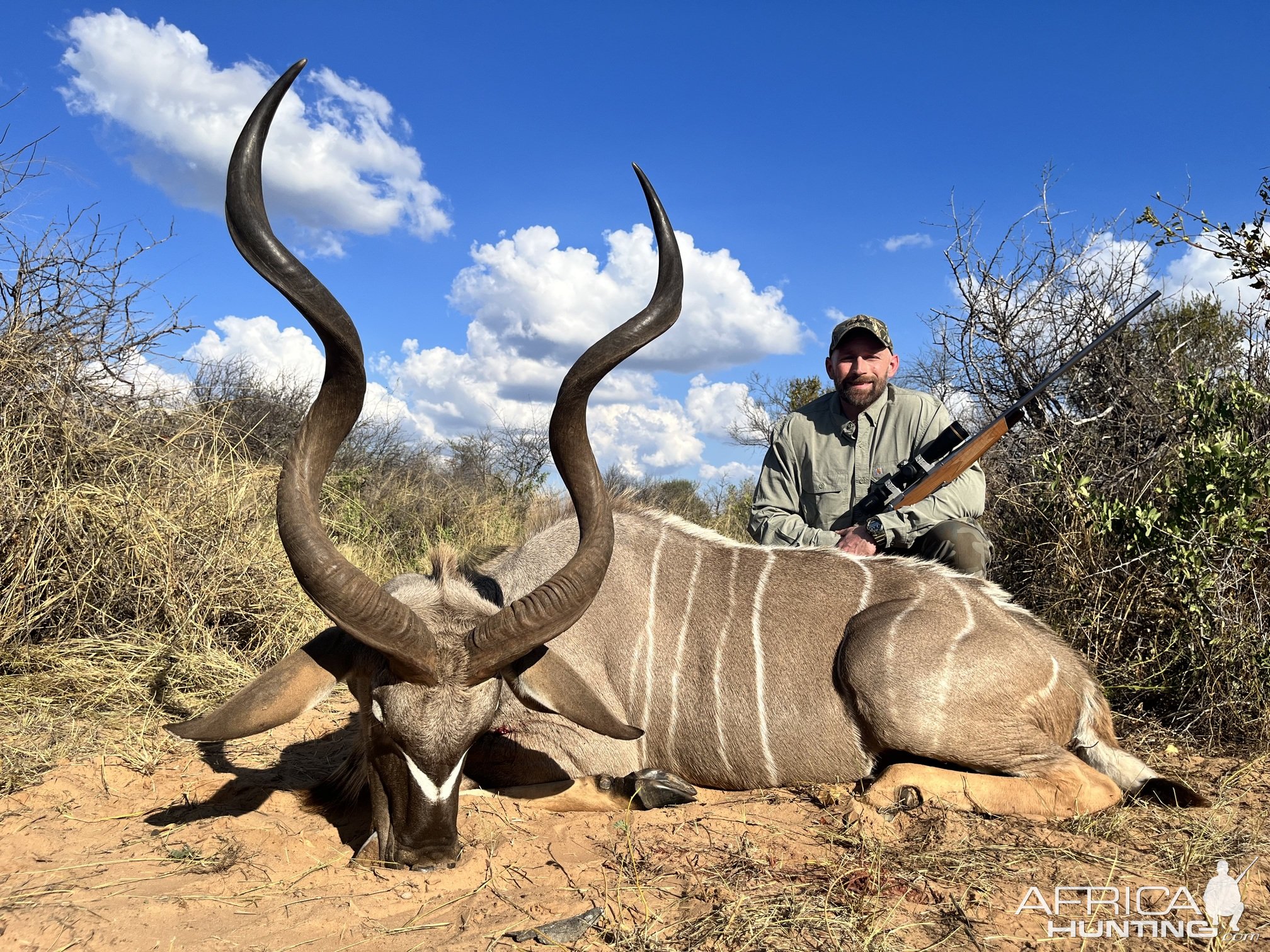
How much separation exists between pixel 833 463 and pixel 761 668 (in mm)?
1728

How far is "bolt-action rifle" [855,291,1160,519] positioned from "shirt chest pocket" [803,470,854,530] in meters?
0.12

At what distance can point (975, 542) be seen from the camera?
4.11m

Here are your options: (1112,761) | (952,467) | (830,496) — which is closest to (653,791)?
(1112,761)

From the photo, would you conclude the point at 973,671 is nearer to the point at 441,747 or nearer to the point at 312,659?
the point at 441,747

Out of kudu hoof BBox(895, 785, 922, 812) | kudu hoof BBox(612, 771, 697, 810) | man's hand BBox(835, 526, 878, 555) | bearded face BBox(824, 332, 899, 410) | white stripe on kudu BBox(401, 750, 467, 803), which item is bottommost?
kudu hoof BBox(612, 771, 697, 810)

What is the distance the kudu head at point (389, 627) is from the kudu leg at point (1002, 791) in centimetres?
98

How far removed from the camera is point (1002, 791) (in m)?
2.92

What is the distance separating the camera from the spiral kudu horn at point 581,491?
8.43 feet

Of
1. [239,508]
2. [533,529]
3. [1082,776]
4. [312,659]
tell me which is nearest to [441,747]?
[312,659]

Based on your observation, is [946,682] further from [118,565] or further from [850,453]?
[118,565]

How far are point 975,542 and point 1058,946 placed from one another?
7.50 ft

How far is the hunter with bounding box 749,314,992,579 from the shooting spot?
4418 mm

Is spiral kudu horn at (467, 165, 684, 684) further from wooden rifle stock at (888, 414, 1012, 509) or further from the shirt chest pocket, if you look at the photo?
the shirt chest pocket

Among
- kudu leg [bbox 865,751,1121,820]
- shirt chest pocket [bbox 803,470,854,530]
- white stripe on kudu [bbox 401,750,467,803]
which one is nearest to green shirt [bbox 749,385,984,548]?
shirt chest pocket [bbox 803,470,854,530]
